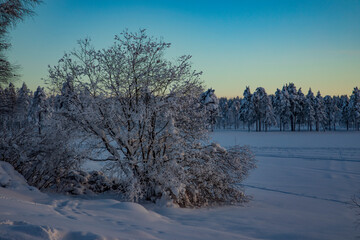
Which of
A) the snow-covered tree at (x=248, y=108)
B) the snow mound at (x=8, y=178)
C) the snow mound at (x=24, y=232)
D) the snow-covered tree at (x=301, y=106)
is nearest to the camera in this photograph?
the snow mound at (x=24, y=232)

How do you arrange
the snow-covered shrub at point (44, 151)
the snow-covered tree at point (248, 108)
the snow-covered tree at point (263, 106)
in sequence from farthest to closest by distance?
the snow-covered tree at point (248, 108) < the snow-covered tree at point (263, 106) < the snow-covered shrub at point (44, 151)

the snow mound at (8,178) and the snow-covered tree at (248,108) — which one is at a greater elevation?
the snow-covered tree at (248,108)

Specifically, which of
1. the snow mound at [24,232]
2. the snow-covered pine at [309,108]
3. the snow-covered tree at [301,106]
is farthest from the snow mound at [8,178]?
the snow-covered pine at [309,108]

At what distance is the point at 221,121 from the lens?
119312 millimetres

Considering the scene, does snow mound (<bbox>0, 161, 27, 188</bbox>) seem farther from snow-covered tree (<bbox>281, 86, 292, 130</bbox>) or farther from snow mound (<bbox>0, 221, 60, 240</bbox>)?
snow-covered tree (<bbox>281, 86, 292, 130</bbox>)

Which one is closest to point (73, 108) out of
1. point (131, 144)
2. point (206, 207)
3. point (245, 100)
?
point (131, 144)

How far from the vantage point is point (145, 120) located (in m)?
8.88

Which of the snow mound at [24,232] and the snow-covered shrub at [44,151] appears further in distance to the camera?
the snow-covered shrub at [44,151]

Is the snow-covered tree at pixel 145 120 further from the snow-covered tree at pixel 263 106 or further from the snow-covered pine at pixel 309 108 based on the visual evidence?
the snow-covered pine at pixel 309 108

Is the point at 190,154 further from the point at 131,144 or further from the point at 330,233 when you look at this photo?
the point at 330,233

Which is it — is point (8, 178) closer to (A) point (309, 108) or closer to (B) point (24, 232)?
(B) point (24, 232)

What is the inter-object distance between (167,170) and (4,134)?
20.9ft

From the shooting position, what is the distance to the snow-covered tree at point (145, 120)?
9.18m

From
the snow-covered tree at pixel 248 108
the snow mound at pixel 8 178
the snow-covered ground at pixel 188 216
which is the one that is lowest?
the snow-covered ground at pixel 188 216
